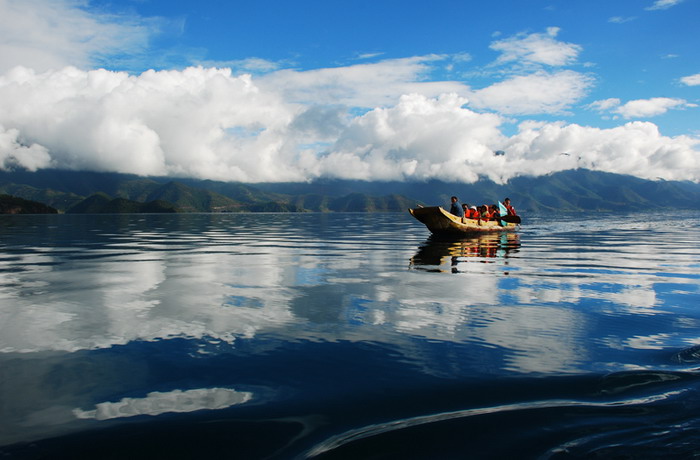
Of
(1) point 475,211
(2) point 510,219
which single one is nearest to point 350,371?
(1) point 475,211

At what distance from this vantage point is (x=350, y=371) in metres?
6.89

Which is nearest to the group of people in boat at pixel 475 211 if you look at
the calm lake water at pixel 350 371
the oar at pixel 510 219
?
the oar at pixel 510 219

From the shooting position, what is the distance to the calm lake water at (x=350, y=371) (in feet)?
15.8

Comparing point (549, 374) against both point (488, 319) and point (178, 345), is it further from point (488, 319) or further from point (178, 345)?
point (178, 345)

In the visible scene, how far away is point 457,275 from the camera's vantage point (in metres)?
17.8

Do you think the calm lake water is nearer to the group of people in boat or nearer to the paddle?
the group of people in boat

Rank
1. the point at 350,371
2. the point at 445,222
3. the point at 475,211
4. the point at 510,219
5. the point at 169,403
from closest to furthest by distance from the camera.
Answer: the point at 169,403, the point at 350,371, the point at 445,222, the point at 475,211, the point at 510,219

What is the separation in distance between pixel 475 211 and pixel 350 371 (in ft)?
135

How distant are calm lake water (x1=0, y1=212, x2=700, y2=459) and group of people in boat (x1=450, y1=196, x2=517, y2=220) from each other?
90.4 ft

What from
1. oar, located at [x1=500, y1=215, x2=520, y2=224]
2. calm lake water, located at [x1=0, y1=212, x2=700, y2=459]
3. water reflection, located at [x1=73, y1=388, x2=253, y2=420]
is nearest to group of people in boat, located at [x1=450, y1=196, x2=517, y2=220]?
oar, located at [x1=500, y1=215, x2=520, y2=224]

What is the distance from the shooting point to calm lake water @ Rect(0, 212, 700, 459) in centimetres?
480

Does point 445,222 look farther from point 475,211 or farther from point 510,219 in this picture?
point 510,219

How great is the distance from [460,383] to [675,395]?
277 centimetres

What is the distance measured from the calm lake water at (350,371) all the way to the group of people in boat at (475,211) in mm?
27547
